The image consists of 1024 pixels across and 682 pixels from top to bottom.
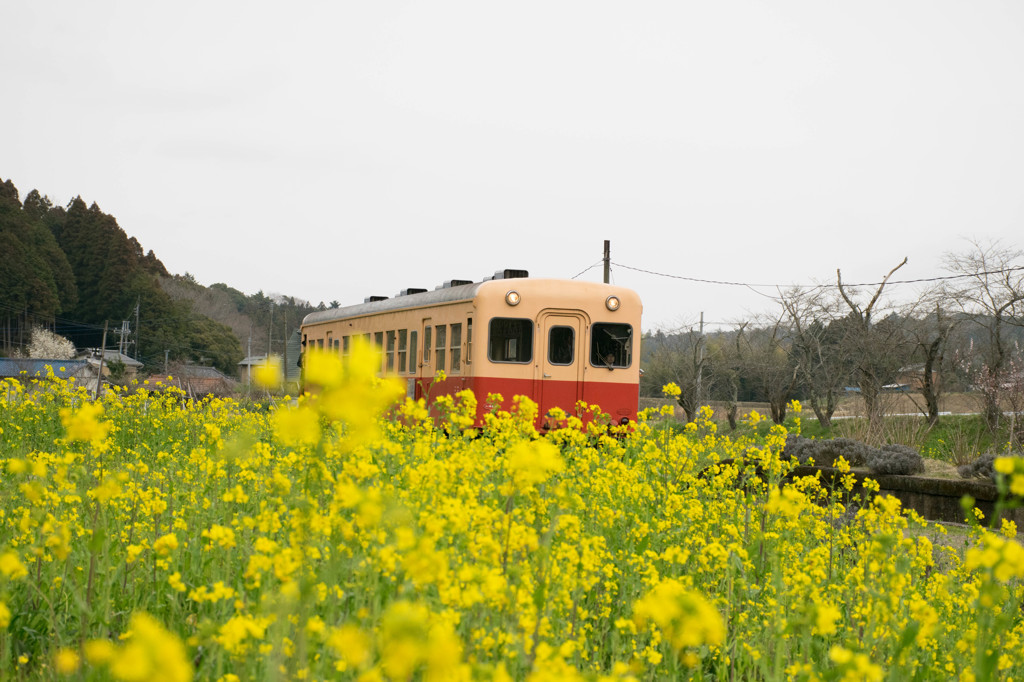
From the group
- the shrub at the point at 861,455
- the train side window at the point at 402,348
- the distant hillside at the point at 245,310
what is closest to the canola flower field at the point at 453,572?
the shrub at the point at 861,455

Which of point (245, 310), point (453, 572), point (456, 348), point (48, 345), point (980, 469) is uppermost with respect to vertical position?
point (245, 310)

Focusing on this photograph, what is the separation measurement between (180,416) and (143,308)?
46.6 metres

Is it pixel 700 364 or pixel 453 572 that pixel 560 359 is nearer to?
pixel 453 572

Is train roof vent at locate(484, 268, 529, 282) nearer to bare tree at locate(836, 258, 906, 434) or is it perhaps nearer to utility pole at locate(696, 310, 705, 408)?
bare tree at locate(836, 258, 906, 434)

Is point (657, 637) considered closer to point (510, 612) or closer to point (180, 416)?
point (510, 612)

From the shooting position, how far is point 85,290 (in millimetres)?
54719

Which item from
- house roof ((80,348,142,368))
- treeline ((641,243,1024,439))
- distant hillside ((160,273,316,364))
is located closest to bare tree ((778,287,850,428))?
treeline ((641,243,1024,439))

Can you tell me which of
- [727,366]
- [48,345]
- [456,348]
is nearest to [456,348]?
[456,348]

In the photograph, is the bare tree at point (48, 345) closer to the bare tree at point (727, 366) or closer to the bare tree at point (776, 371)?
the bare tree at point (727, 366)

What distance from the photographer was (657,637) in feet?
9.73

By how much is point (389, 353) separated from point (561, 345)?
9.73ft

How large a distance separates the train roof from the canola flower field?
5693mm

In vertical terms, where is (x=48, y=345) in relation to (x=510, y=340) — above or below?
Answer: above

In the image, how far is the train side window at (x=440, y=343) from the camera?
1291 cm
